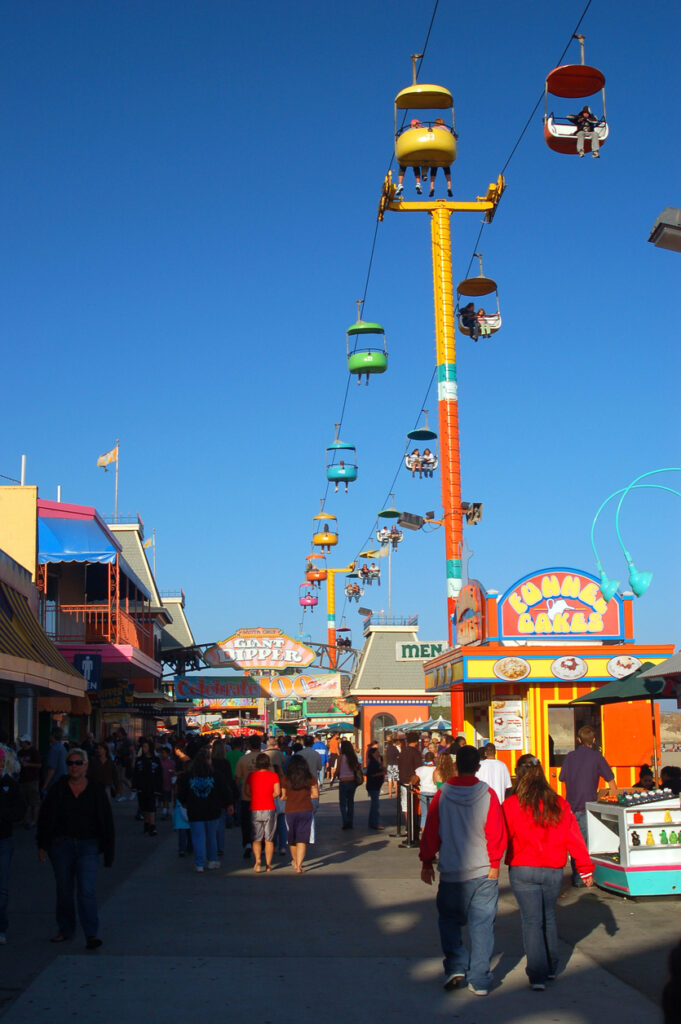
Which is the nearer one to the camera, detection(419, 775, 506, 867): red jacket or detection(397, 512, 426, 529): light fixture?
detection(419, 775, 506, 867): red jacket

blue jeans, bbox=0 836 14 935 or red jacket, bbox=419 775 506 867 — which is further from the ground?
red jacket, bbox=419 775 506 867

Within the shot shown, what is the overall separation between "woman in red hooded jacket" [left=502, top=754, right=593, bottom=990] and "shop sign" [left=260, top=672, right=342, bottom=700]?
31223mm

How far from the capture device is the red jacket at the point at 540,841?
7383mm

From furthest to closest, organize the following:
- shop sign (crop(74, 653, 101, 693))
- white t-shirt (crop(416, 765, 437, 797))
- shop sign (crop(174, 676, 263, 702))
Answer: shop sign (crop(174, 676, 263, 702))
shop sign (crop(74, 653, 101, 693))
white t-shirt (crop(416, 765, 437, 797))

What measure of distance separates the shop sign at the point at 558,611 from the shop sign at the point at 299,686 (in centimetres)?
1890

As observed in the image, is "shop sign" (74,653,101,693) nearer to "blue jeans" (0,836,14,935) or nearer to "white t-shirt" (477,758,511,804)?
"white t-shirt" (477,758,511,804)

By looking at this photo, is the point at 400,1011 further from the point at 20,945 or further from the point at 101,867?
the point at 101,867

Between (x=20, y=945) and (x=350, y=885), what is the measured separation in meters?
4.65

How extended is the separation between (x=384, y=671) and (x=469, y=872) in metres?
43.9

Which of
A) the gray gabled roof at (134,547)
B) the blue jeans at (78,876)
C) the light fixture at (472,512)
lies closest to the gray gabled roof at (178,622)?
the gray gabled roof at (134,547)

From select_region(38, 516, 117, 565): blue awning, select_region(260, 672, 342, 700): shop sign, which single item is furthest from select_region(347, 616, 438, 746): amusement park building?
select_region(38, 516, 117, 565): blue awning

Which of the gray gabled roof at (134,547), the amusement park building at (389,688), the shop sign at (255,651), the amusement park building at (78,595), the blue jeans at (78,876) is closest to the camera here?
the blue jeans at (78,876)

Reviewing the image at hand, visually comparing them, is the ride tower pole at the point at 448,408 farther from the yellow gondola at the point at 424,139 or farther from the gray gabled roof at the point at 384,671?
the gray gabled roof at the point at 384,671

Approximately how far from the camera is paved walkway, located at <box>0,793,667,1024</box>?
683 centimetres
